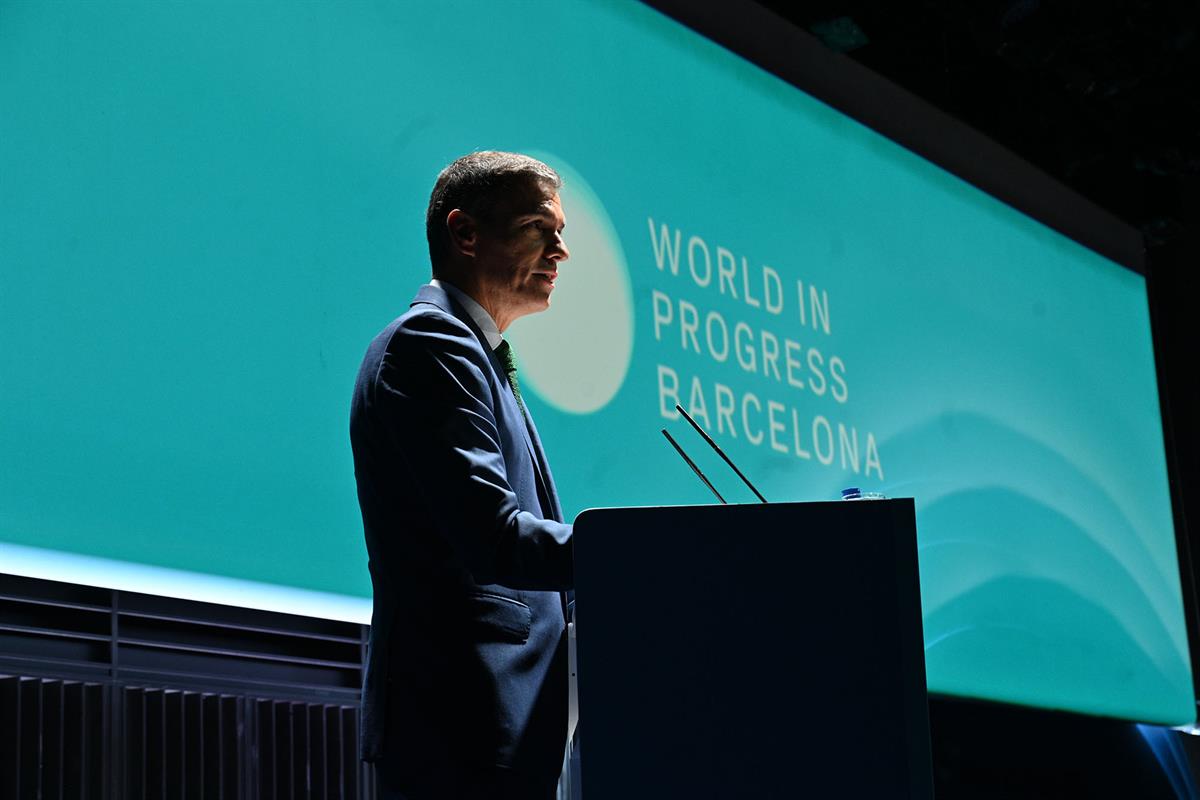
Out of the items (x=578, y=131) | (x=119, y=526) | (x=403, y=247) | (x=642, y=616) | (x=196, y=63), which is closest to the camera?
(x=642, y=616)

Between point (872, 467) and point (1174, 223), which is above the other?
point (1174, 223)

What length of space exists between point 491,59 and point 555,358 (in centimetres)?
68

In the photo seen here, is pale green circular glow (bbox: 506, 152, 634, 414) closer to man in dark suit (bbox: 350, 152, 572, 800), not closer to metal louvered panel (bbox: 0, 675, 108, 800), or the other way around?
metal louvered panel (bbox: 0, 675, 108, 800)

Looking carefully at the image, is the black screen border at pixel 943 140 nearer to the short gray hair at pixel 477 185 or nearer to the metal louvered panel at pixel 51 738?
the short gray hair at pixel 477 185

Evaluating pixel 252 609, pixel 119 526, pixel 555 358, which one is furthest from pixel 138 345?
pixel 555 358

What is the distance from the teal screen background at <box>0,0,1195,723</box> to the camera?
90.8 inches

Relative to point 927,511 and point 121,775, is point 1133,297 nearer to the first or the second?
point 927,511

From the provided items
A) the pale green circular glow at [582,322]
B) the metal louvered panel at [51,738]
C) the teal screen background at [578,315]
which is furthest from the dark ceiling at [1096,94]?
the metal louvered panel at [51,738]

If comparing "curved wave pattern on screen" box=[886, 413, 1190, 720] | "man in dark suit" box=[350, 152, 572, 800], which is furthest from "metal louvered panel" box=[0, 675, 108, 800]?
"curved wave pattern on screen" box=[886, 413, 1190, 720]

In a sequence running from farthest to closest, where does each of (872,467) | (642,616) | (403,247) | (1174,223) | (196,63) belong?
(1174,223)
(872,467)
(403,247)
(196,63)
(642,616)

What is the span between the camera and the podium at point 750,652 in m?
1.44

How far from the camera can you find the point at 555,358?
10.3ft

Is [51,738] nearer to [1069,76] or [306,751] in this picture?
[306,751]

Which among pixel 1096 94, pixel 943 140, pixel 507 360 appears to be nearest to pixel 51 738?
pixel 507 360
